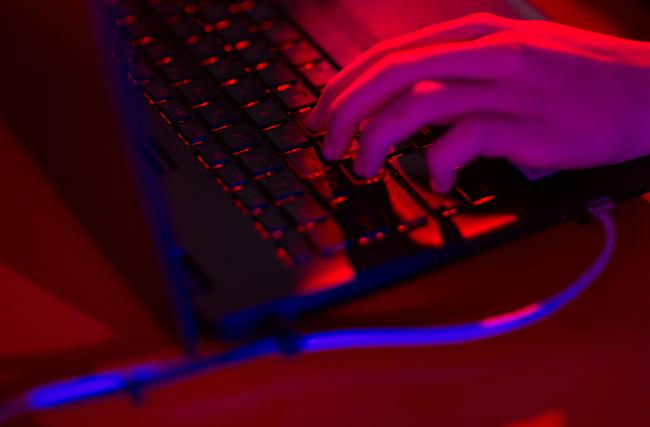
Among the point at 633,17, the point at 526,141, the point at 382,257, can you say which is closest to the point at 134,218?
the point at 382,257

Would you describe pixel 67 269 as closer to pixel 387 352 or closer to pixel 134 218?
pixel 134 218

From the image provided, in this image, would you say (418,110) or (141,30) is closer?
(418,110)

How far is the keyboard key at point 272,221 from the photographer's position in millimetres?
585

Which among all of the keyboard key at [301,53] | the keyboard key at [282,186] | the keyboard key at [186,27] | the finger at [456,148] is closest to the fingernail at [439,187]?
the finger at [456,148]

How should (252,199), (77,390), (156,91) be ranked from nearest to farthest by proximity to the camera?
(77,390)
(252,199)
(156,91)

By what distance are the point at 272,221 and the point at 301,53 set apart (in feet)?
0.78

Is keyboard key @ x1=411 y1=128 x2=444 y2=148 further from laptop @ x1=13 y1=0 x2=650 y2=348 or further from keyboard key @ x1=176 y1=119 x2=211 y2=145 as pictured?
keyboard key @ x1=176 y1=119 x2=211 y2=145

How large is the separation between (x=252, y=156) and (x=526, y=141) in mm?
218

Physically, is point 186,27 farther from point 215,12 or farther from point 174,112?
point 174,112

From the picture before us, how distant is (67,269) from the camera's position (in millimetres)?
601

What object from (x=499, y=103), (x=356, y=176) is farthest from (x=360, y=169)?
(x=499, y=103)

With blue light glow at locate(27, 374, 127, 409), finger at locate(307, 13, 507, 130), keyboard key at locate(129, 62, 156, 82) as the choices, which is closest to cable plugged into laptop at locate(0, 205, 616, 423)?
blue light glow at locate(27, 374, 127, 409)

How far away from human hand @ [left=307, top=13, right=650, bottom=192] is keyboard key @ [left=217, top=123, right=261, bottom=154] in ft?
0.20

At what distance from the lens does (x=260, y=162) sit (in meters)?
0.65
